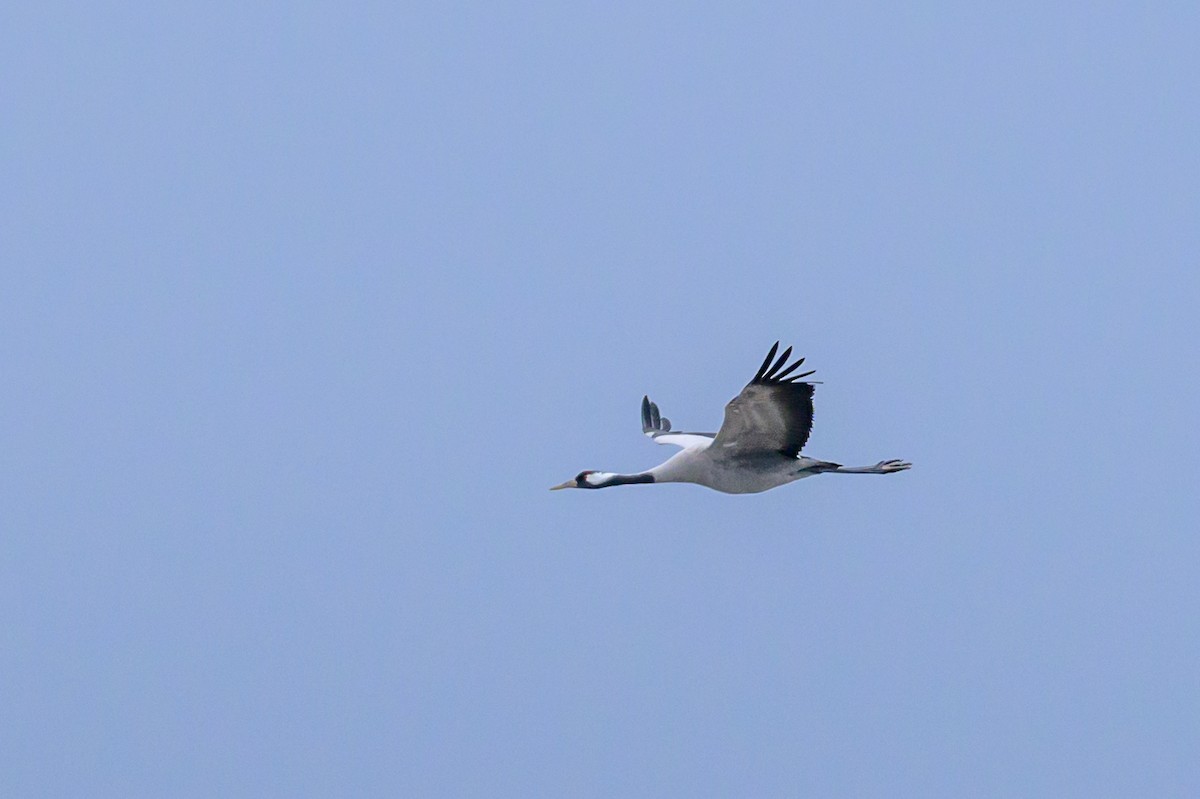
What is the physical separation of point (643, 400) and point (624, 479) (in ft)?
13.7

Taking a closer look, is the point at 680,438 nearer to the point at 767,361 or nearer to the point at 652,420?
the point at 652,420

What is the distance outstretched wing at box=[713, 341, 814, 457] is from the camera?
22188 mm

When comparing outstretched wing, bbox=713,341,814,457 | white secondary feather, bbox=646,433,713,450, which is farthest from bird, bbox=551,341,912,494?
white secondary feather, bbox=646,433,713,450

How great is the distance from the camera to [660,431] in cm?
2850

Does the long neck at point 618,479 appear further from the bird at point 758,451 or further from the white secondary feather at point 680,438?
the white secondary feather at point 680,438

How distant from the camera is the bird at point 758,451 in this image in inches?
883

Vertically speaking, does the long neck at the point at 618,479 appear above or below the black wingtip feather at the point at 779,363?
below

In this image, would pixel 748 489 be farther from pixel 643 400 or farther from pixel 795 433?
pixel 643 400

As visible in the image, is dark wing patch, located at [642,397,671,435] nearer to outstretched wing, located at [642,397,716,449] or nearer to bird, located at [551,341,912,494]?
outstretched wing, located at [642,397,716,449]

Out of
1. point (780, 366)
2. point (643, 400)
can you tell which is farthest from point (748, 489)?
point (643, 400)

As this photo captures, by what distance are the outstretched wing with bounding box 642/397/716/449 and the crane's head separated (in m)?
2.19

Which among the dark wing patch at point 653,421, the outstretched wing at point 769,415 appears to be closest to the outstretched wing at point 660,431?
the dark wing patch at point 653,421

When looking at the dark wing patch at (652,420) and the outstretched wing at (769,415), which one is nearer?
the outstretched wing at (769,415)

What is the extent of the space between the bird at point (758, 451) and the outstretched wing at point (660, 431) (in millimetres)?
2461
